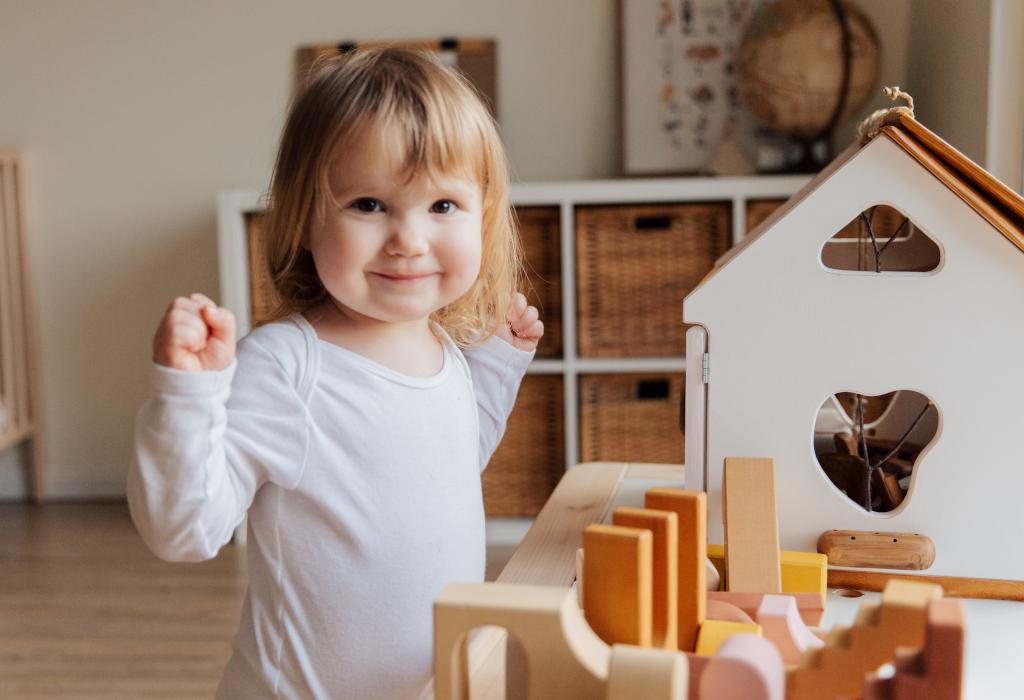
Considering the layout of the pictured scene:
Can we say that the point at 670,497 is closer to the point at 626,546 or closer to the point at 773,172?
the point at 626,546

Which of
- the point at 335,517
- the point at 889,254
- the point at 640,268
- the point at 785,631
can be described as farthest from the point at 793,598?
the point at 640,268

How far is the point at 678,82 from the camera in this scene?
8.55 ft

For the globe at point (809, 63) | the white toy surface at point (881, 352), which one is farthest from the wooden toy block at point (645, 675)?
the globe at point (809, 63)

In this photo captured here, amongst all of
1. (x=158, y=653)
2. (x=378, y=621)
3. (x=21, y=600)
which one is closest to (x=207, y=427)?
(x=378, y=621)

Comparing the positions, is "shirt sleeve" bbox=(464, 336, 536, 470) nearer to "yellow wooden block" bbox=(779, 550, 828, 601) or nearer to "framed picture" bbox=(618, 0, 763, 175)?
"yellow wooden block" bbox=(779, 550, 828, 601)

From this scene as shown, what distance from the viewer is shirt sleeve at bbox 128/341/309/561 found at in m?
0.54

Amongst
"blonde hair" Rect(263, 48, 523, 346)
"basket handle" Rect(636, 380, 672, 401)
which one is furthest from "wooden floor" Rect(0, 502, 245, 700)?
"blonde hair" Rect(263, 48, 523, 346)

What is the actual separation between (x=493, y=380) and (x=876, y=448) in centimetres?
34

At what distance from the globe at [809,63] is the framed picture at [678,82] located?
180 mm

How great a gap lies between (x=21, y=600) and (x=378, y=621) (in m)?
1.79

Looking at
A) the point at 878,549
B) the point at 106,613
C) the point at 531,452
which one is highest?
the point at 878,549

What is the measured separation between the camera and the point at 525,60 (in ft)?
8.79

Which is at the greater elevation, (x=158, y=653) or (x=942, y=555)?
(x=942, y=555)

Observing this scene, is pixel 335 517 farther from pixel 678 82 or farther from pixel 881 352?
pixel 678 82
